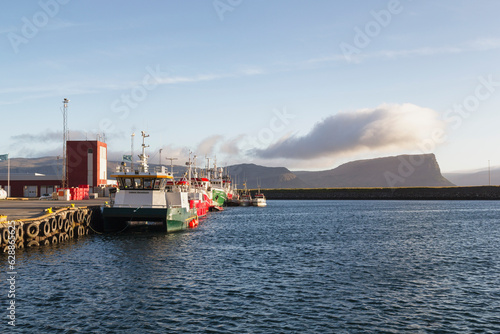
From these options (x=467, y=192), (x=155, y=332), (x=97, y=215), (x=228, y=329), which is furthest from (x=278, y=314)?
(x=467, y=192)

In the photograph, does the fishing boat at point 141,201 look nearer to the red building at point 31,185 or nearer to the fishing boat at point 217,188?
the fishing boat at point 217,188

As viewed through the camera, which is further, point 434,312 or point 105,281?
point 105,281

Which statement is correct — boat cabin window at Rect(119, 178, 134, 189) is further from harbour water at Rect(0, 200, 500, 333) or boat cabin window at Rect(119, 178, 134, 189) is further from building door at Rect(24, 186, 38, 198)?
building door at Rect(24, 186, 38, 198)

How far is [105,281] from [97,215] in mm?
31911

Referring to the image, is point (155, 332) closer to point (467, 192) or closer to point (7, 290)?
point (7, 290)

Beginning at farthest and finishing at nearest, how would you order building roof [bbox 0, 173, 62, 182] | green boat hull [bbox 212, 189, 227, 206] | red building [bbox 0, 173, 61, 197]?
1. green boat hull [bbox 212, 189, 227, 206]
2. building roof [bbox 0, 173, 62, 182]
3. red building [bbox 0, 173, 61, 197]

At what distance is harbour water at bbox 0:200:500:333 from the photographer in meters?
18.1

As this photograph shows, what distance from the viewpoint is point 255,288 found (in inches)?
959

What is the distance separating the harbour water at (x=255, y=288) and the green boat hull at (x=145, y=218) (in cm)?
501

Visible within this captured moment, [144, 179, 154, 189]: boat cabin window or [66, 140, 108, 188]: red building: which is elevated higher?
[66, 140, 108, 188]: red building

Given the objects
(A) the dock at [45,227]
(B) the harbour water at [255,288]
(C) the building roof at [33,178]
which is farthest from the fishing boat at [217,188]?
(B) the harbour water at [255,288]

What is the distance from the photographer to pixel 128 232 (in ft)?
172

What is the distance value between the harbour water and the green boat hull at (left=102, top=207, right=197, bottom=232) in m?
5.01

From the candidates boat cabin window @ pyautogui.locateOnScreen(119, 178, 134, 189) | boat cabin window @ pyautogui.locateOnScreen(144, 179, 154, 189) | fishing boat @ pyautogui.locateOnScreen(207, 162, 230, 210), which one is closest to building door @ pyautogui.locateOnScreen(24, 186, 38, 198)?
fishing boat @ pyautogui.locateOnScreen(207, 162, 230, 210)
